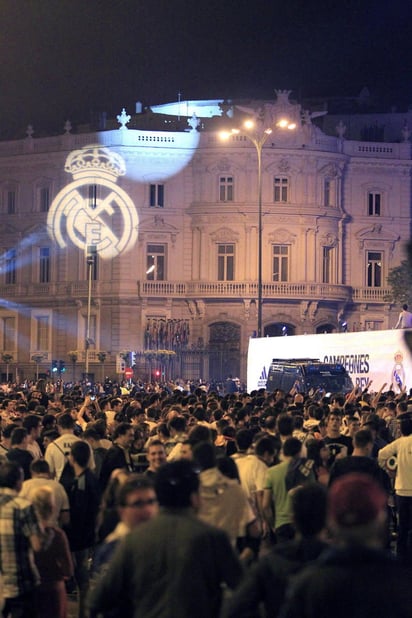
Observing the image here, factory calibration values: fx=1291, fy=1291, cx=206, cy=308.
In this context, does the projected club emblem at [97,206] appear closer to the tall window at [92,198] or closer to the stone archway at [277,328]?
the tall window at [92,198]

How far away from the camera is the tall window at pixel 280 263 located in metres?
66.3

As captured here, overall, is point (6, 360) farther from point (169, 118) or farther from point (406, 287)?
point (406, 287)

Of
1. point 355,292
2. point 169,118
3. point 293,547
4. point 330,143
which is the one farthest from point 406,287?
point 293,547

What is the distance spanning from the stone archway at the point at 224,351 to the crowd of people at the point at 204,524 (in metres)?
47.6

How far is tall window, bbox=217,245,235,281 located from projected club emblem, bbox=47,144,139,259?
14.9ft

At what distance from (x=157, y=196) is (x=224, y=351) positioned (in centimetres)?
912

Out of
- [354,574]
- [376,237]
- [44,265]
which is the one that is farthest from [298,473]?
[44,265]

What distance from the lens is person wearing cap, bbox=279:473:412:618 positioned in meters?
4.86

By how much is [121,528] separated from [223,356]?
55960mm

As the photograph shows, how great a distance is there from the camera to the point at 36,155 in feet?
223

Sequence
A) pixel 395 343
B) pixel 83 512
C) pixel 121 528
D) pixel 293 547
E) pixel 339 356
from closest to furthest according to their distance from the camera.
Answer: pixel 293 547 → pixel 121 528 → pixel 83 512 → pixel 395 343 → pixel 339 356

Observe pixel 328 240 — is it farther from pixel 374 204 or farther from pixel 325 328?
pixel 325 328

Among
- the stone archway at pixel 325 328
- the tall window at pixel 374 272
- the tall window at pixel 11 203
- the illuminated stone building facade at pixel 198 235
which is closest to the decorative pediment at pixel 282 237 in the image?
the illuminated stone building facade at pixel 198 235

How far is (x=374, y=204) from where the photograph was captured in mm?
68750
